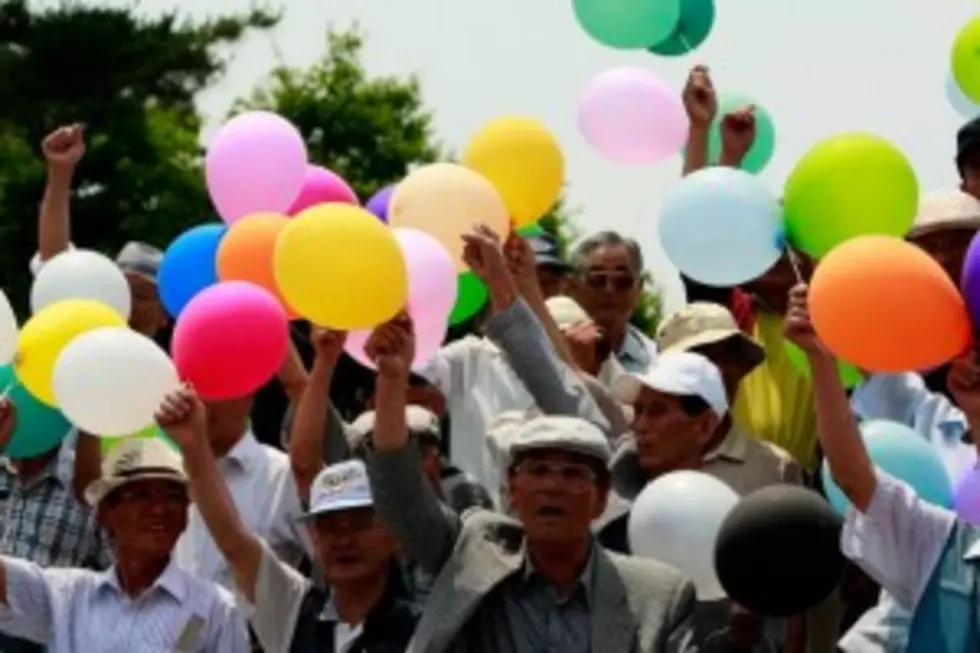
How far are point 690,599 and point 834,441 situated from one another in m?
0.73

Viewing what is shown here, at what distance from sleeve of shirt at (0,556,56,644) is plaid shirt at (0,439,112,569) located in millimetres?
892

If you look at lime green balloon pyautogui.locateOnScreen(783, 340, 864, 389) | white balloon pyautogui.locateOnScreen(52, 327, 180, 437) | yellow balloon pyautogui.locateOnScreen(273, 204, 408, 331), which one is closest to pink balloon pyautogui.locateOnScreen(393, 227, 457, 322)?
yellow balloon pyautogui.locateOnScreen(273, 204, 408, 331)

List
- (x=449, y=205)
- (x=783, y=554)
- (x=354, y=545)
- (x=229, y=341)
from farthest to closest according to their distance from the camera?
(x=449, y=205)
(x=229, y=341)
(x=354, y=545)
(x=783, y=554)

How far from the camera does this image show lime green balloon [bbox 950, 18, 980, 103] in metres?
11.7

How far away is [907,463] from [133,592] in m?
2.34

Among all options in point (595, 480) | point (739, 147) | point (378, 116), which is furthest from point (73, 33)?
point (595, 480)

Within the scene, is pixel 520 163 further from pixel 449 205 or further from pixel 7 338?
pixel 7 338

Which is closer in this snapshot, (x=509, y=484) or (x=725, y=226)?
(x=509, y=484)

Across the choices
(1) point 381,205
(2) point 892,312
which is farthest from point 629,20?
(2) point 892,312

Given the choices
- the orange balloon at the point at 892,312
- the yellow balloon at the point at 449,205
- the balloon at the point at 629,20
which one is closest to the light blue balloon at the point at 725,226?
the yellow balloon at the point at 449,205

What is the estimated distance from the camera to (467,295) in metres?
11.4

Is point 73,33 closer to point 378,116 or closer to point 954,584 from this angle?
point 378,116

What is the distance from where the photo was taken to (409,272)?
10.3 m

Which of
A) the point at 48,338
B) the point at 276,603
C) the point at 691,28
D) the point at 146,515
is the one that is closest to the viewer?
the point at 276,603
